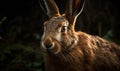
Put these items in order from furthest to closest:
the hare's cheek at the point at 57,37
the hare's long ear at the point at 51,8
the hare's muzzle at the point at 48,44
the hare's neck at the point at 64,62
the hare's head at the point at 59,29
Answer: the hare's long ear at the point at 51,8 < the hare's neck at the point at 64,62 < the hare's cheek at the point at 57,37 < the hare's head at the point at 59,29 < the hare's muzzle at the point at 48,44

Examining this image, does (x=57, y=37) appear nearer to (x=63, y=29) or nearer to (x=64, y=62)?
(x=63, y=29)

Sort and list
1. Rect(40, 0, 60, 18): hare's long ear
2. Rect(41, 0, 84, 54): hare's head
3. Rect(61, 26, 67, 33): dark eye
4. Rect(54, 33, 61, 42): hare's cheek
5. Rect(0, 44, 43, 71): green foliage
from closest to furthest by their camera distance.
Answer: Rect(41, 0, 84, 54): hare's head → Rect(54, 33, 61, 42): hare's cheek → Rect(61, 26, 67, 33): dark eye → Rect(40, 0, 60, 18): hare's long ear → Rect(0, 44, 43, 71): green foliage

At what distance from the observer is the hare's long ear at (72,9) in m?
7.96

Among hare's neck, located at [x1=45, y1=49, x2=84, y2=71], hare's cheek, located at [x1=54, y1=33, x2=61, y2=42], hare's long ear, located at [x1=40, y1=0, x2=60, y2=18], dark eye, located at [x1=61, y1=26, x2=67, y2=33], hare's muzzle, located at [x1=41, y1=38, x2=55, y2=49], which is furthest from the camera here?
hare's long ear, located at [x1=40, y1=0, x2=60, y2=18]

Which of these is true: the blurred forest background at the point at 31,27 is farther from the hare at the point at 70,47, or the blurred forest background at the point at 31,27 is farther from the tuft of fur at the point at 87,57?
the hare at the point at 70,47

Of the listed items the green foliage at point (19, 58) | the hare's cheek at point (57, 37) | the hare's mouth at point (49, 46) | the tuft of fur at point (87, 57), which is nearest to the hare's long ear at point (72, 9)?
the tuft of fur at point (87, 57)

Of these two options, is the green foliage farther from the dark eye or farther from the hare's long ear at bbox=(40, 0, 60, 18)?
the dark eye

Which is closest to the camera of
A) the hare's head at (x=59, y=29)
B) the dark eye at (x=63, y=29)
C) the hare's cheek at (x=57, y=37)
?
the hare's head at (x=59, y=29)

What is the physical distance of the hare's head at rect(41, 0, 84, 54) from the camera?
7378mm

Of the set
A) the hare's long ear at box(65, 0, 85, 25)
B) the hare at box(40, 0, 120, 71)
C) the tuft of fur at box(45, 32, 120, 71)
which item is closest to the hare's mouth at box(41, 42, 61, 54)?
the hare at box(40, 0, 120, 71)

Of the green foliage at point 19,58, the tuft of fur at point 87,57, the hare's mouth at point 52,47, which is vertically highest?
the hare's mouth at point 52,47

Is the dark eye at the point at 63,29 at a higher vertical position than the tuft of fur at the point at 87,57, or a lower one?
higher

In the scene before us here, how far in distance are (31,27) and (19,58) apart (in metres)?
1.23

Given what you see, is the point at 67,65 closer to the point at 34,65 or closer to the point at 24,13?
the point at 34,65
